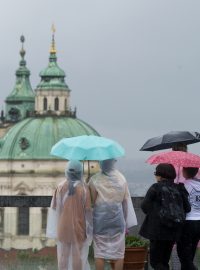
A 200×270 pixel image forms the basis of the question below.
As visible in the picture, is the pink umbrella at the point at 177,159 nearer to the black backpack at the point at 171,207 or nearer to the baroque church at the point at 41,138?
the black backpack at the point at 171,207

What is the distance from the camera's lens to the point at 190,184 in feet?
38.4

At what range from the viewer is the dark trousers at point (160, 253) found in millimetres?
11266

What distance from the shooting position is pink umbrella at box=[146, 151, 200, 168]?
38.5 ft

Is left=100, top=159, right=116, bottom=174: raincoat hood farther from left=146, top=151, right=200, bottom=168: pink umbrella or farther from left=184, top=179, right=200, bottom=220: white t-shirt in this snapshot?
left=184, top=179, right=200, bottom=220: white t-shirt

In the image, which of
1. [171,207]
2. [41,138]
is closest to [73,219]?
Result: [171,207]

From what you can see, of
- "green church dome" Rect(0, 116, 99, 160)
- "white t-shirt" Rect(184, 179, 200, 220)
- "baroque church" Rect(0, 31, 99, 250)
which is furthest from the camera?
"green church dome" Rect(0, 116, 99, 160)

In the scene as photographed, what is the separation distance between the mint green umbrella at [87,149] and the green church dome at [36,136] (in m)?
81.3

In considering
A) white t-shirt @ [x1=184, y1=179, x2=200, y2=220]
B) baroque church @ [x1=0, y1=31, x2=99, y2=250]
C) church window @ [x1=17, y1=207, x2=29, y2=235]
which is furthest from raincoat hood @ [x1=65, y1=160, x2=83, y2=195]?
baroque church @ [x1=0, y1=31, x2=99, y2=250]

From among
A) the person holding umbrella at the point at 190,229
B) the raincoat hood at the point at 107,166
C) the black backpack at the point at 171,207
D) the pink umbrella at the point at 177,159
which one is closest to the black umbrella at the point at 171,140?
the pink umbrella at the point at 177,159

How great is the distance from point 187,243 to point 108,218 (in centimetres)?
97

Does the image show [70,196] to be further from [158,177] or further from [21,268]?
[21,268]

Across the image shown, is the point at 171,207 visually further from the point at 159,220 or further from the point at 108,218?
the point at 108,218

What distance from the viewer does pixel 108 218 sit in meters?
11.4

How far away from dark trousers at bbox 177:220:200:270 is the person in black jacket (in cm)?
26
